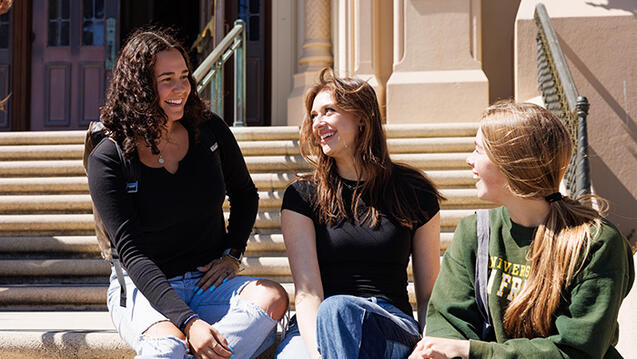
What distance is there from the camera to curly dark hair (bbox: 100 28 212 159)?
7.79 ft

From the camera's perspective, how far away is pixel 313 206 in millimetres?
2365

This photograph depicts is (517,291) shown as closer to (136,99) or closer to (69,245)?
(136,99)

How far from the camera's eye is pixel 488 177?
1.89 meters

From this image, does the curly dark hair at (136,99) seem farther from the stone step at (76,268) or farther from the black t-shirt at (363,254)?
→ the stone step at (76,268)

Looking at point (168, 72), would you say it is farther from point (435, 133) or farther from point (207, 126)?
point (435, 133)

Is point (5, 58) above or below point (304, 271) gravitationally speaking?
above

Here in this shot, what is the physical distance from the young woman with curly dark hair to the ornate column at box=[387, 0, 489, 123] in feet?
13.0

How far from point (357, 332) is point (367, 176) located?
68 centimetres

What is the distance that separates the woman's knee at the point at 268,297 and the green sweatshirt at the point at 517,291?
55 cm

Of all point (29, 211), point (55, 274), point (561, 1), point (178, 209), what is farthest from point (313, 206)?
point (561, 1)

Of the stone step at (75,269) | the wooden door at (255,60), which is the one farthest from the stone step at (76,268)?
the wooden door at (255,60)

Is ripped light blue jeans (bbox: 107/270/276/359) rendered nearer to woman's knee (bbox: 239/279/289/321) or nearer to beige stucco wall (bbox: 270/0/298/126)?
woman's knee (bbox: 239/279/289/321)

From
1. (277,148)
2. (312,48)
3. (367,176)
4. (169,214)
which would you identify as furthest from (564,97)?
(312,48)

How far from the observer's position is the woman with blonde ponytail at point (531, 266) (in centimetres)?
174
